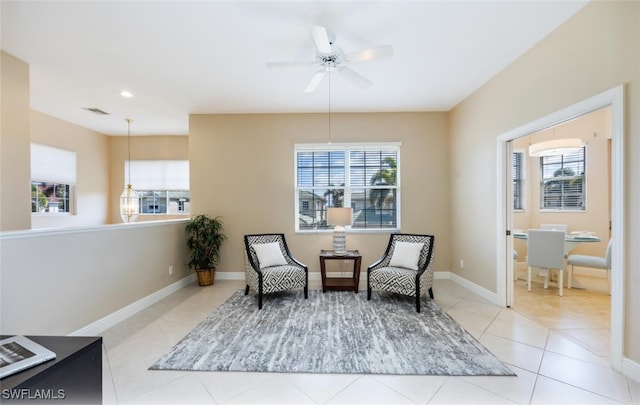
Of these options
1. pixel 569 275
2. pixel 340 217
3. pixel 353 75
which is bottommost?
pixel 569 275

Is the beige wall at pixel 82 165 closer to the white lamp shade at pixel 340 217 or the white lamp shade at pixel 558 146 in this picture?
the white lamp shade at pixel 340 217

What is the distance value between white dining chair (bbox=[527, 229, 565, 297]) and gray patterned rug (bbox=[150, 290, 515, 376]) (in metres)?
1.86

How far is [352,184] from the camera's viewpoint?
15.2 ft

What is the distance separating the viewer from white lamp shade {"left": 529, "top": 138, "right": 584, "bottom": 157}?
3.96 meters

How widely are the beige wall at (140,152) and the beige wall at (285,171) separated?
1.69 m

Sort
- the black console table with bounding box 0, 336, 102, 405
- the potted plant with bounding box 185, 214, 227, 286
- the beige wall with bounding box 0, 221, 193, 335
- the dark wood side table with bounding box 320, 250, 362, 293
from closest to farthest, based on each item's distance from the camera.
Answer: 1. the black console table with bounding box 0, 336, 102, 405
2. the beige wall with bounding box 0, 221, 193, 335
3. the dark wood side table with bounding box 320, 250, 362, 293
4. the potted plant with bounding box 185, 214, 227, 286

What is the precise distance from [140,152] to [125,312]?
13.7 ft

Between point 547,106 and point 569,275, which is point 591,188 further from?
point 547,106

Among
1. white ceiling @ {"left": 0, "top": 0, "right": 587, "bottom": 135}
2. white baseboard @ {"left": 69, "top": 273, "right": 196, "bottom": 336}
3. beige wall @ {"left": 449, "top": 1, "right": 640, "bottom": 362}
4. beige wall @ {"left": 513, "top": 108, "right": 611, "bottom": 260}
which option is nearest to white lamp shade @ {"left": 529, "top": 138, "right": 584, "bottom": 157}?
beige wall @ {"left": 513, "top": 108, "right": 611, "bottom": 260}

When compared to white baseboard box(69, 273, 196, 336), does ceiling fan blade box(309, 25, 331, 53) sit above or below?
above

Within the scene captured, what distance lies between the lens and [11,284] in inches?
78.2

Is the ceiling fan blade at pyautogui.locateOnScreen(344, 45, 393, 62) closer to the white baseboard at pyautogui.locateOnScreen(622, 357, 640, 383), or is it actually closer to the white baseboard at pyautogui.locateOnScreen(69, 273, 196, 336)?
the white baseboard at pyautogui.locateOnScreen(622, 357, 640, 383)

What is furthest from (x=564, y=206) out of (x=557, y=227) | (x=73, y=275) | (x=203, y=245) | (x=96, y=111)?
(x=96, y=111)

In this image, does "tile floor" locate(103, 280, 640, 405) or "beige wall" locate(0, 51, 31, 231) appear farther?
"beige wall" locate(0, 51, 31, 231)
